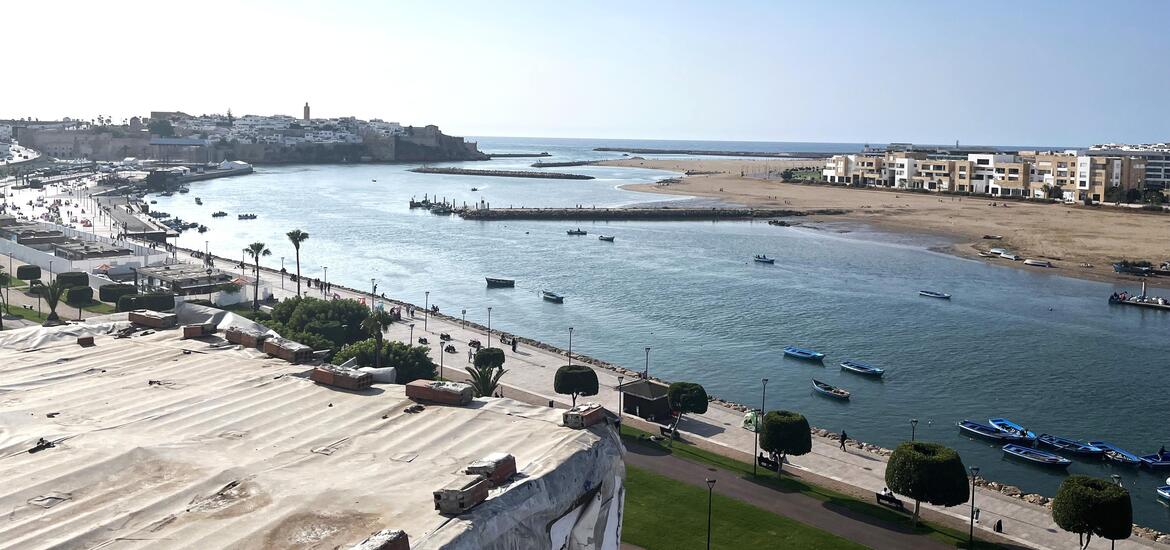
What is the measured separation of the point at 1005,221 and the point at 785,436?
66233 millimetres

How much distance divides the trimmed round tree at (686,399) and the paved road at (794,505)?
10.2ft

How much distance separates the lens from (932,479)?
2030cm

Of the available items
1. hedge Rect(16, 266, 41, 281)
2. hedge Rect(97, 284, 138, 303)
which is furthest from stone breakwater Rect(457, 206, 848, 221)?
hedge Rect(97, 284, 138, 303)

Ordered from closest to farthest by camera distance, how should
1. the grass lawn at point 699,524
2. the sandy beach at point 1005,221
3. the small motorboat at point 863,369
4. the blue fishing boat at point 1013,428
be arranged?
the grass lawn at point 699,524, the blue fishing boat at point 1013,428, the small motorboat at point 863,369, the sandy beach at point 1005,221

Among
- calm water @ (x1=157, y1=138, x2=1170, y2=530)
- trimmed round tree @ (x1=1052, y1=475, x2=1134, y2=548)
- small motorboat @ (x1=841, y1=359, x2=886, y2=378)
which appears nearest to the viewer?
trimmed round tree @ (x1=1052, y1=475, x2=1134, y2=548)

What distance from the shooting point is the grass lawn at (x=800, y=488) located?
20250 millimetres

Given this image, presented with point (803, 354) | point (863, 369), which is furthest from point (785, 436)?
point (803, 354)

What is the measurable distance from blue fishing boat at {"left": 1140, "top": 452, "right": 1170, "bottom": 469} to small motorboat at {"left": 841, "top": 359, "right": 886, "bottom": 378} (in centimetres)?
986

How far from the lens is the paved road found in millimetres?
19688

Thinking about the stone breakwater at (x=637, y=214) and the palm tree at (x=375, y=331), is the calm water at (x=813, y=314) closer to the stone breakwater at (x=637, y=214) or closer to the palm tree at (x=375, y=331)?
the stone breakwater at (x=637, y=214)

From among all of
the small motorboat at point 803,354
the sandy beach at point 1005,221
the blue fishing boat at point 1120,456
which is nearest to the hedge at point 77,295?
the small motorboat at point 803,354

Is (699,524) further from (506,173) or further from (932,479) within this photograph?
(506,173)

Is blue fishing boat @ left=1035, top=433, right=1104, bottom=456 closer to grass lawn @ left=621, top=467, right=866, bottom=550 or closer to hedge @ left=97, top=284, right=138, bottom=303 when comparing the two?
grass lawn @ left=621, top=467, right=866, bottom=550

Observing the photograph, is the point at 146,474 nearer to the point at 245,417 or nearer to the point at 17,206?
the point at 245,417
